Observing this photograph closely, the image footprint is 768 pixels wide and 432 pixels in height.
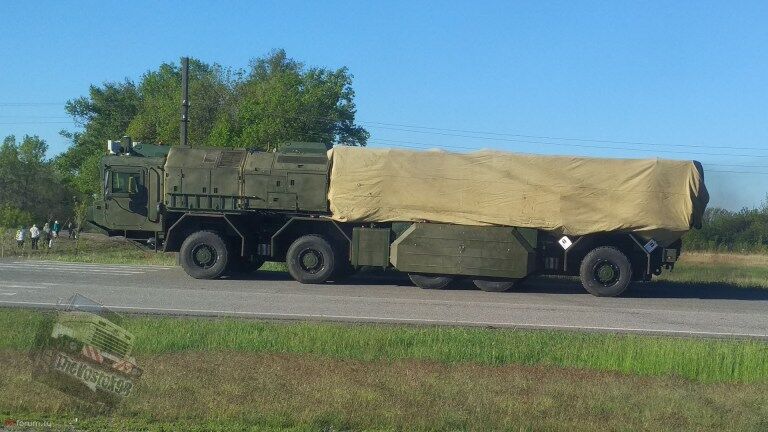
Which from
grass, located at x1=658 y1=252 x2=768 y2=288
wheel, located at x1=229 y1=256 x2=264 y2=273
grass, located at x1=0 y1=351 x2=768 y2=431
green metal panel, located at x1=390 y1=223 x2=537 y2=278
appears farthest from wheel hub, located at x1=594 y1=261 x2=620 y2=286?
grass, located at x1=0 y1=351 x2=768 y2=431

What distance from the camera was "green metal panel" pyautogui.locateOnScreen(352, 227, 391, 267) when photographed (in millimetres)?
20109

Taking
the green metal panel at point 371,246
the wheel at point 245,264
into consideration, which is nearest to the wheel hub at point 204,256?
the wheel at point 245,264

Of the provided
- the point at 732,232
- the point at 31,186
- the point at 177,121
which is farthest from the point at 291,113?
the point at 31,186

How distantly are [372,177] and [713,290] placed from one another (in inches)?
362

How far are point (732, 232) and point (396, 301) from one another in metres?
29.9

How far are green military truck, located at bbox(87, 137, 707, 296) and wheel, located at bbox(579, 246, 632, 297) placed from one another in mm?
23

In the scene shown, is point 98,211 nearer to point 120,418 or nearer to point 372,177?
point 372,177

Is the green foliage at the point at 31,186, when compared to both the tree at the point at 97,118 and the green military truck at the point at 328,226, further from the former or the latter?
the green military truck at the point at 328,226

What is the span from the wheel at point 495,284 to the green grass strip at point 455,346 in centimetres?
739

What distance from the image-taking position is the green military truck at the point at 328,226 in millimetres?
19656

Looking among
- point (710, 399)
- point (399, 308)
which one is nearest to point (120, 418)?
point (710, 399)

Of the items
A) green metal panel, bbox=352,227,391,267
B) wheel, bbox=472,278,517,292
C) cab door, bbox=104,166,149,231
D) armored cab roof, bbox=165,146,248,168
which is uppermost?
armored cab roof, bbox=165,146,248,168

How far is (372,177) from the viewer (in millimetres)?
20328

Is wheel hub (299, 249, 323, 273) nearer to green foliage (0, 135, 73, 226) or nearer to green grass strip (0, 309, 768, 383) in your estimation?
green grass strip (0, 309, 768, 383)
